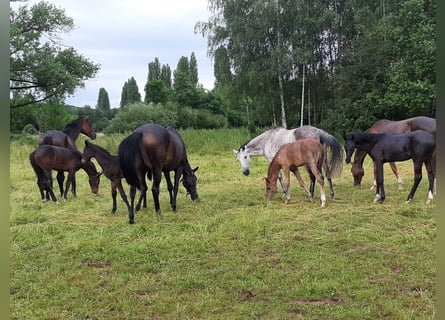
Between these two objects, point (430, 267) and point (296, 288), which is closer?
point (296, 288)

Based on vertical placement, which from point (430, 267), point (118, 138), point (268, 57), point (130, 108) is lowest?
point (430, 267)

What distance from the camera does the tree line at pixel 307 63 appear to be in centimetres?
1844

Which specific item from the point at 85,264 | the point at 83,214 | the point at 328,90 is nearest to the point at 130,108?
the point at 328,90

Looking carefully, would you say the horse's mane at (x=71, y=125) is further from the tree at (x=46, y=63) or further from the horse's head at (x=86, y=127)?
the tree at (x=46, y=63)

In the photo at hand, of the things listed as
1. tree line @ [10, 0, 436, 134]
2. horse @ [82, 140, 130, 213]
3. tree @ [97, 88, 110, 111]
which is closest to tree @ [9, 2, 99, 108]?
tree line @ [10, 0, 436, 134]

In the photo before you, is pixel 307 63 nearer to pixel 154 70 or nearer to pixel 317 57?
pixel 317 57

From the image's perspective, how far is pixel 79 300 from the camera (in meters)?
3.42

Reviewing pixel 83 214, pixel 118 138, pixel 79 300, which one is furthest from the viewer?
pixel 118 138

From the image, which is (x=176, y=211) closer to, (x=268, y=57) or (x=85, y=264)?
(x=85, y=264)

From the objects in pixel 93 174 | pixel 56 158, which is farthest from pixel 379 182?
pixel 56 158

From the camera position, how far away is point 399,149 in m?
7.29

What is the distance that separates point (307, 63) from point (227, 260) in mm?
22508

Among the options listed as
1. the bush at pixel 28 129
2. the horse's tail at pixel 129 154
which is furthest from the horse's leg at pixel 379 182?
the bush at pixel 28 129

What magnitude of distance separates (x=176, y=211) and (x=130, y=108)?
22.7m
